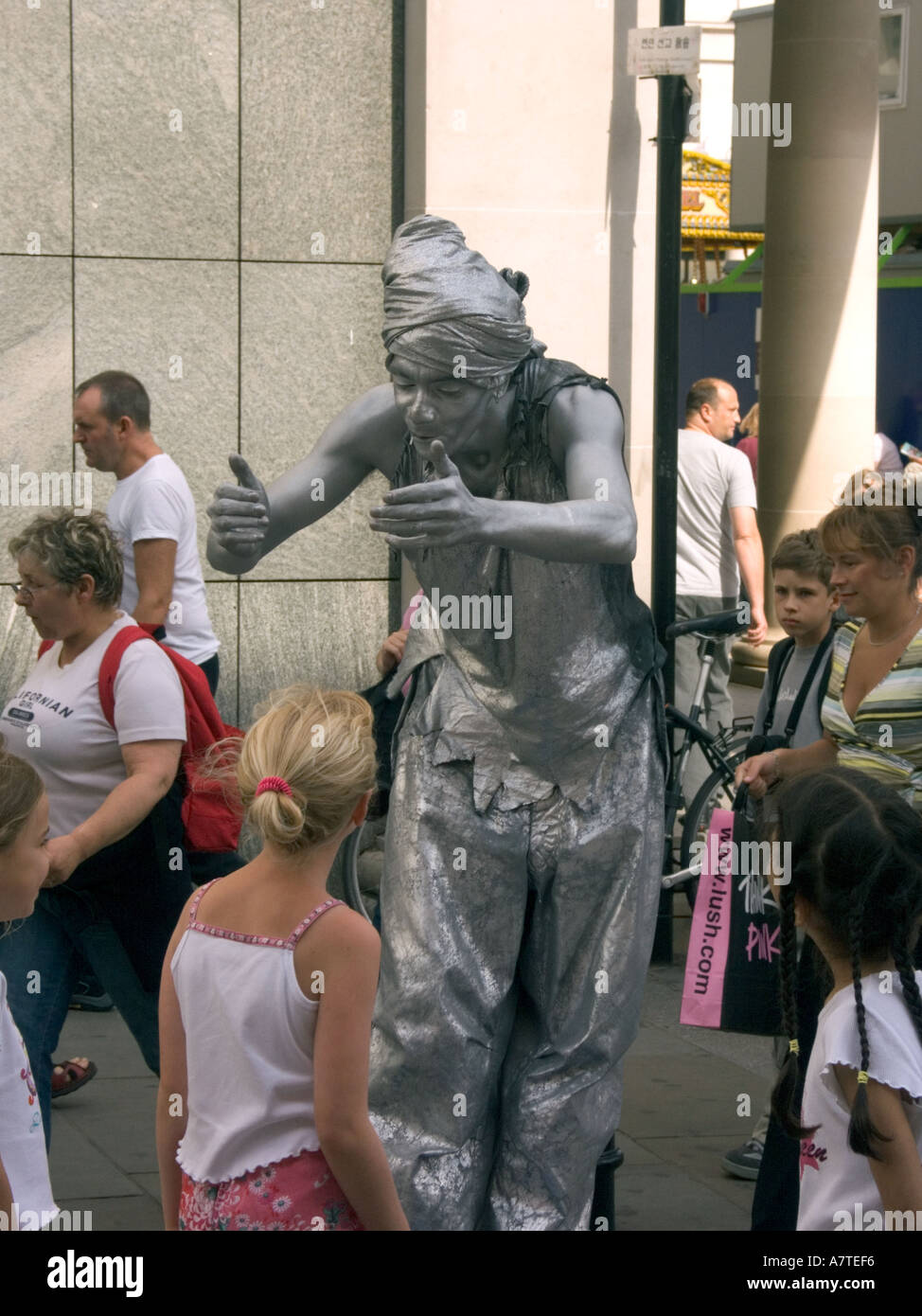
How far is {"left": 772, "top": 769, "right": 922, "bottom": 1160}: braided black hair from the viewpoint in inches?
111

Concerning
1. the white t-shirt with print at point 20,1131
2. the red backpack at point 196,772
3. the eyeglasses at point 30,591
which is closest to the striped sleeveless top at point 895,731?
the red backpack at point 196,772

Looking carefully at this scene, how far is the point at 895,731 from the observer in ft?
13.2

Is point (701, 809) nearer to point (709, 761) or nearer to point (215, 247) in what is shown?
point (709, 761)

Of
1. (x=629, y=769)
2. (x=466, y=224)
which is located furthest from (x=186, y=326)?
(x=629, y=769)

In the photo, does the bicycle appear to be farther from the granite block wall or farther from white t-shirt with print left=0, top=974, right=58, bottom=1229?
white t-shirt with print left=0, top=974, right=58, bottom=1229

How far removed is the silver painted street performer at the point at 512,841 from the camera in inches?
136

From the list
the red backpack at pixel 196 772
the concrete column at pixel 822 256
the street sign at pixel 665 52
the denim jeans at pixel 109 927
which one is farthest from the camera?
the concrete column at pixel 822 256

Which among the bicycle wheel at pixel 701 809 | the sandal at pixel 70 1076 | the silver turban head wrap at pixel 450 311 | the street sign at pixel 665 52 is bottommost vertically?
the sandal at pixel 70 1076

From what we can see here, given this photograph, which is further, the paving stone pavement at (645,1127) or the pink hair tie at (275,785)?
the paving stone pavement at (645,1127)

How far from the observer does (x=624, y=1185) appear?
4785 mm

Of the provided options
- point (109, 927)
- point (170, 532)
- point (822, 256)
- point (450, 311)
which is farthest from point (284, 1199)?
point (822, 256)

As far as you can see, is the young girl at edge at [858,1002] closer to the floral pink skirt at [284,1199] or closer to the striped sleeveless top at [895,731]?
the floral pink skirt at [284,1199]
